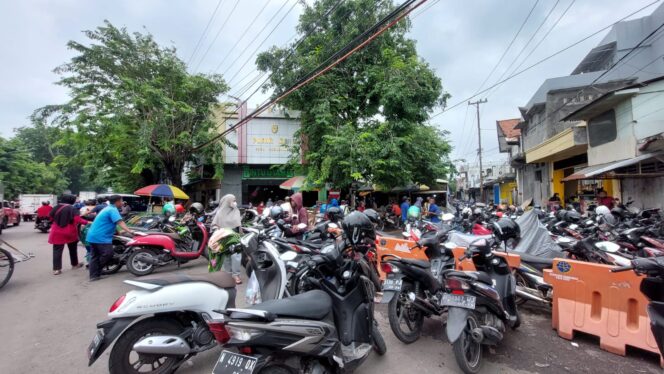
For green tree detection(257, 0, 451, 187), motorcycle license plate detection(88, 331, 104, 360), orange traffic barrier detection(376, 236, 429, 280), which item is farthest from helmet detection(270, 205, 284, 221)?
green tree detection(257, 0, 451, 187)

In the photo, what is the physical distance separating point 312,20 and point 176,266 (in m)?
13.4

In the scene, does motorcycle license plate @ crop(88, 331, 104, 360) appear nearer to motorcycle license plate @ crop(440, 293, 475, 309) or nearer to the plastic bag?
the plastic bag

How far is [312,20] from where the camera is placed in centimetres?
1628

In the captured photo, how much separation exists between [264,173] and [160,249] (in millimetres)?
14784

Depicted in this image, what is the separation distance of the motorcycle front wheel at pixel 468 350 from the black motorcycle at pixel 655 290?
4.24ft

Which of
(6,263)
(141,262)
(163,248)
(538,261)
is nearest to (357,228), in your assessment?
(538,261)

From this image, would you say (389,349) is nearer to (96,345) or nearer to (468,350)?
(468,350)

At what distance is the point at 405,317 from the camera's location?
3.79 meters

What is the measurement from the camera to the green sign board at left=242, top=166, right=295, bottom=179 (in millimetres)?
21484

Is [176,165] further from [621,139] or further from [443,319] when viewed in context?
Answer: [621,139]

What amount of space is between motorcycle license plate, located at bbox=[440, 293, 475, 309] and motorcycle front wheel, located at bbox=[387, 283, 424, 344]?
59cm

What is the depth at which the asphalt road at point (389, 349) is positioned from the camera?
3.22 metres

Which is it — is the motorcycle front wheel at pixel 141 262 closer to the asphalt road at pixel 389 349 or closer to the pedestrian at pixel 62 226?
the asphalt road at pixel 389 349

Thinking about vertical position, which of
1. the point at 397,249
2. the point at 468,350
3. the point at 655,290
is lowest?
the point at 468,350
